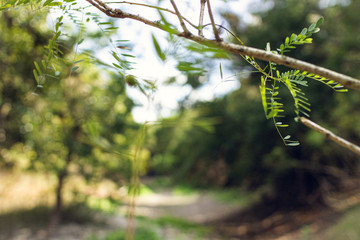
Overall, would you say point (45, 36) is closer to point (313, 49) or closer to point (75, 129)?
point (75, 129)

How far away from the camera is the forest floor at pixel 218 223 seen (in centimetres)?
372

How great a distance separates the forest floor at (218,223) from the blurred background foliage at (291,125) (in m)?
0.47

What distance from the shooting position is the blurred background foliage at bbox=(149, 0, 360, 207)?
430 cm

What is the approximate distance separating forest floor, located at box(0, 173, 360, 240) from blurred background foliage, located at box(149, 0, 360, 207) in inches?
18.4

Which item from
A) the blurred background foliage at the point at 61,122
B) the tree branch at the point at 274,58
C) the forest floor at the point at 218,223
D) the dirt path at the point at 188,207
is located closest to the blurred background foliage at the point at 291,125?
the forest floor at the point at 218,223

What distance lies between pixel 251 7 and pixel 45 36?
13.1 feet

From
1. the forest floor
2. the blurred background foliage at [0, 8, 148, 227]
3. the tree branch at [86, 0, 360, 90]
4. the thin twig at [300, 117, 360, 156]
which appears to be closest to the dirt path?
the forest floor

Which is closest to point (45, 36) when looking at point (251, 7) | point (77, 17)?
point (77, 17)

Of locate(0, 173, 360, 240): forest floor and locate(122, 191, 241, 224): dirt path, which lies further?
locate(122, 191, 241, 224): dirt path

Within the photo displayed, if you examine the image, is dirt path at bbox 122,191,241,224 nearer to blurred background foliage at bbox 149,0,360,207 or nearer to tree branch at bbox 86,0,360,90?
blurred background foliage at bbox 149,0,360,207

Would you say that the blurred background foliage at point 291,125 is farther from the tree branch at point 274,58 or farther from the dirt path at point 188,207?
the tree branch at point 274,58

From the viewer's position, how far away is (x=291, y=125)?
13.7 ft

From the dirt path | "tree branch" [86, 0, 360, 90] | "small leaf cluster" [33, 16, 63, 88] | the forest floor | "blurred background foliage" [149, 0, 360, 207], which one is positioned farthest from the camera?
the dirt path

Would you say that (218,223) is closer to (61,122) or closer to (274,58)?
(61,122)
